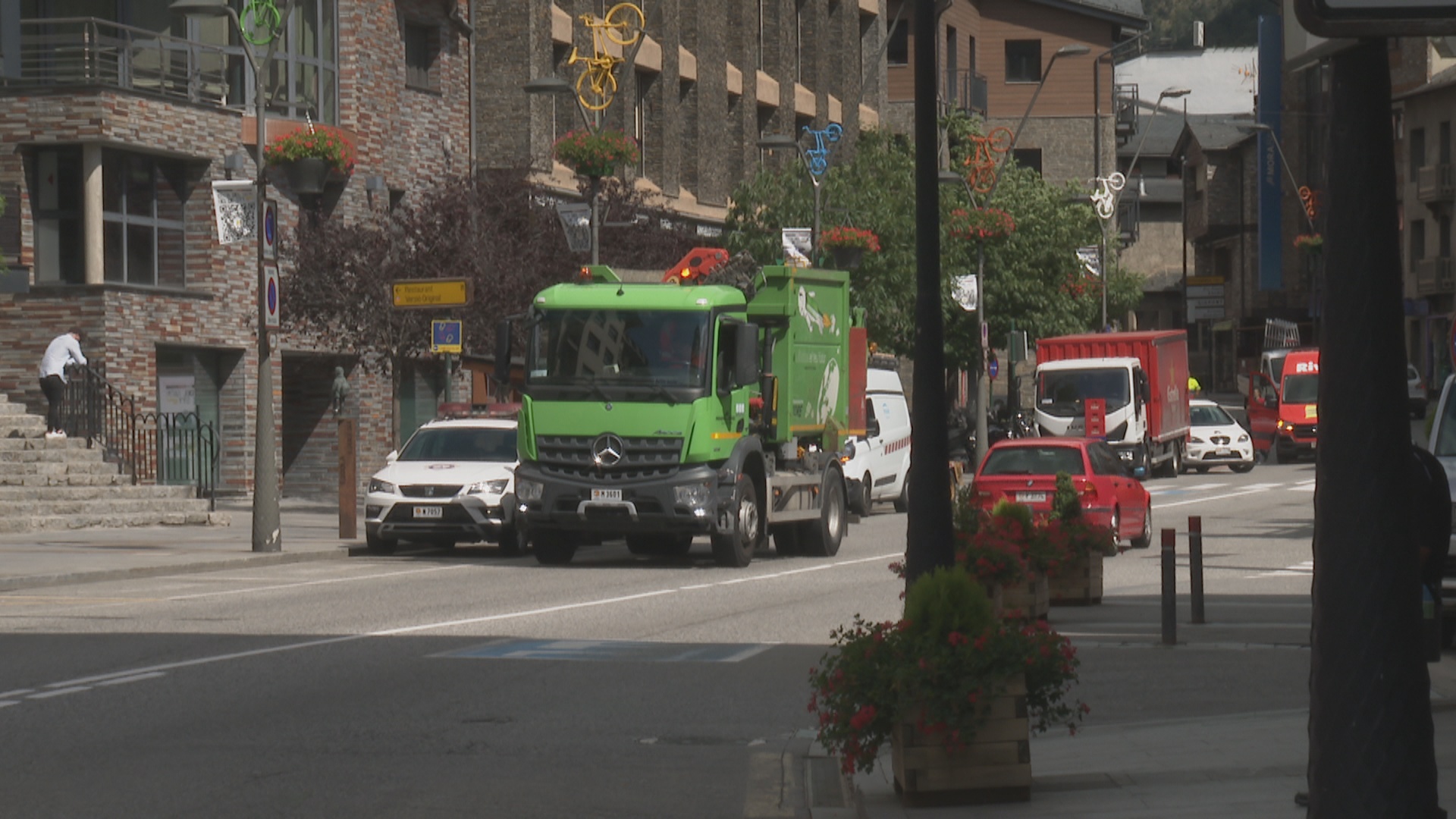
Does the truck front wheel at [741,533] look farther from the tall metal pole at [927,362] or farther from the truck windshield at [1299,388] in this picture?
the truck windshield at [1299,388]

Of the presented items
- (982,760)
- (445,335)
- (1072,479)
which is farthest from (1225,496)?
(982,760)

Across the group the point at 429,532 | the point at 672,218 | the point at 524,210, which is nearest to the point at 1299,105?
the point at 672,218

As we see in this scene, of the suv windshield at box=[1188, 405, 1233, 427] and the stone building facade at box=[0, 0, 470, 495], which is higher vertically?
the stone building facade at box=[0, 0, 470, 495]

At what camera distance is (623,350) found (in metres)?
22.6

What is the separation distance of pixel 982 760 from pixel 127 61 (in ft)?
91.2

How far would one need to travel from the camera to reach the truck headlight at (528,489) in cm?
2247

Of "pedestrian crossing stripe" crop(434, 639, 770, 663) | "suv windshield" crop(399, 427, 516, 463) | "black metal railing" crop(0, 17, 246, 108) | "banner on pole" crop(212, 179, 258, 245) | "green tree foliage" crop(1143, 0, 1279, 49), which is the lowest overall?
"pedestrian crossing stripe" crop(434, 639, 770, 663)

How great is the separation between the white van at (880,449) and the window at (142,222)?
11871 millimetres

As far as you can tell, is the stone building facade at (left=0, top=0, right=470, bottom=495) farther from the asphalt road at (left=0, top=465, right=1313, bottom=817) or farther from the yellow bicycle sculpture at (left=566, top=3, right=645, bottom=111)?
the asphalt road at (left=0, top=465, right=1313, bottom=817)

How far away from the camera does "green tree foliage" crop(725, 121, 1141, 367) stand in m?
45.3

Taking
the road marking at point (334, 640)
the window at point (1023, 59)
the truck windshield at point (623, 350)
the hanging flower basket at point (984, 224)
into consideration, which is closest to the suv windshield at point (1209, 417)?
the hanging flower basket at point (984, 224)

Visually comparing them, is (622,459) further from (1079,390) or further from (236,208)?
(1079,390)

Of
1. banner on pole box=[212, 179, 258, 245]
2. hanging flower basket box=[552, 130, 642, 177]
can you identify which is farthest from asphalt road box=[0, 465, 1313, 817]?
hanging flower basket box=[552, 130, 642, 177]

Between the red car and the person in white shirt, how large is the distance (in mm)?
13839
